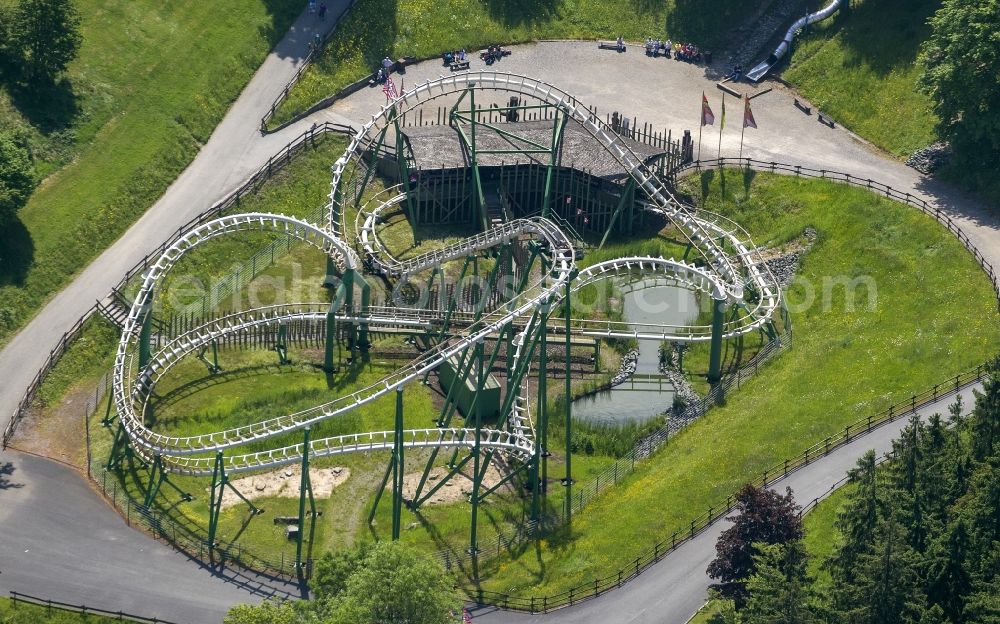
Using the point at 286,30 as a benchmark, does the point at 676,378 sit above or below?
below

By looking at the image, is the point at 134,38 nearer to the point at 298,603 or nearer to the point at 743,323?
the point at 743,323

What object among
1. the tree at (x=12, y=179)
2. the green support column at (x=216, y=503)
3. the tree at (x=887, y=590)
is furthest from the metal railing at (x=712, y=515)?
the tree at (x=12, y=179)

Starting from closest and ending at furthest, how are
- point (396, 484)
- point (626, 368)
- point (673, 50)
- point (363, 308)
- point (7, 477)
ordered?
1. point (396, 484)
2. point (7, 477)
3. point (626, 368)
4. point (363, 308)
5. point (673, 50)

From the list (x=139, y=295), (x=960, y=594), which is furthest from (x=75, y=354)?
(x=960, y=594)

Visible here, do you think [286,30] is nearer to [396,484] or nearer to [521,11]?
[521,11]

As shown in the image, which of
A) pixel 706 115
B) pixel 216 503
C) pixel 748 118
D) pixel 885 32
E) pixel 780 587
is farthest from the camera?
pixel 885 32

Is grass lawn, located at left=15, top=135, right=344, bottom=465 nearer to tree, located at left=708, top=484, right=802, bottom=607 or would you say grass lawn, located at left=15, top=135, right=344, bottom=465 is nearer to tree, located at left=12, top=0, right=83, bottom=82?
tree, located at left=12, top=0, right=83, bottom=82

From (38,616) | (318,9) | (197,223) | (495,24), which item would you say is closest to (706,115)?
(495,24)

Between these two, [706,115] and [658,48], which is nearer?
[706,115]

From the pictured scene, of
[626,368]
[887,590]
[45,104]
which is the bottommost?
[887,590]
